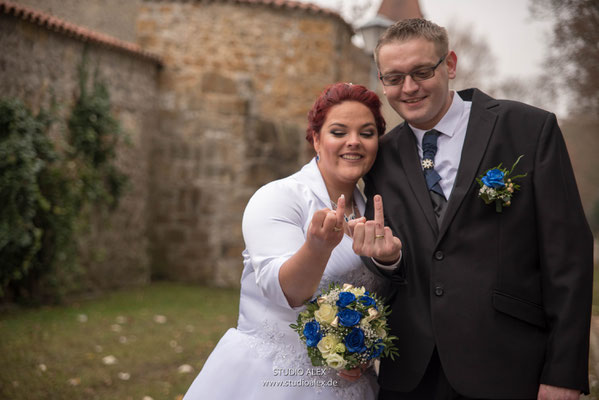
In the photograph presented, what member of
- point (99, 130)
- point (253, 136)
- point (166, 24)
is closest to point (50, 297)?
point (99, 130)

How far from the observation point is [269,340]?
2383mm

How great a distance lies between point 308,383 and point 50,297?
6.40 metres

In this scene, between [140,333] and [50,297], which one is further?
[50,297]

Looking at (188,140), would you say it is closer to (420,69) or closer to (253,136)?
(253,136)

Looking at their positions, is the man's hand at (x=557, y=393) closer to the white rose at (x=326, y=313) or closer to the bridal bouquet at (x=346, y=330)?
the bridal bouquet at (x=346, y=330)

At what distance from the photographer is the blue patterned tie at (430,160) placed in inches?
88.1

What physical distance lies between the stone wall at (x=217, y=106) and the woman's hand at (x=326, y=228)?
8.24 metres

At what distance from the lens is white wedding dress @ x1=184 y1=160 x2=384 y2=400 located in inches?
88.9

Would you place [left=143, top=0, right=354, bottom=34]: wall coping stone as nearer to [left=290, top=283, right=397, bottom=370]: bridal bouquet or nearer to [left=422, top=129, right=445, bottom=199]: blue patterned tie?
[left=422, top=129, right=445, bottom=199]: blue patterned tie

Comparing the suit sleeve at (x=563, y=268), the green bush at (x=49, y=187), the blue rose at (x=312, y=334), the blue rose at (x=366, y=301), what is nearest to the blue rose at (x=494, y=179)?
the suit sleeve at (x=563, y=268)

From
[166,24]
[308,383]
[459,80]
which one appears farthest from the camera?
[459,80]

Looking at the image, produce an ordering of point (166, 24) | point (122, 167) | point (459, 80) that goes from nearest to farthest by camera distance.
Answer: point (122, 167)
point (166, 24)
point (459, 80)

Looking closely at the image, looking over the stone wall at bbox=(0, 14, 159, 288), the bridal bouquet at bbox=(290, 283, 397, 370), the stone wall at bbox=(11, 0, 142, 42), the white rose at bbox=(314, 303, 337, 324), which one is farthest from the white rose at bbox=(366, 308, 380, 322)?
the stone wall at bbox=(11, 0, 142, 42)

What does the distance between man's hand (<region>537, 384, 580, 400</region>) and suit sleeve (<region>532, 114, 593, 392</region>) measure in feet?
0.08
